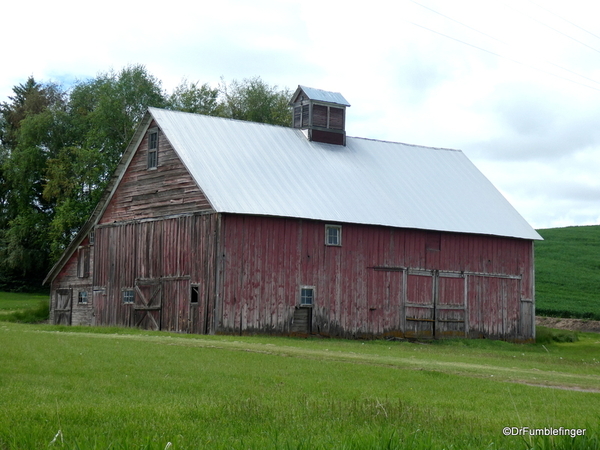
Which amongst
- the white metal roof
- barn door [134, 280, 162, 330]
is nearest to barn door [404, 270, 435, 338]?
the white metal roof

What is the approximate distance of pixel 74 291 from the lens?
45.2 metres

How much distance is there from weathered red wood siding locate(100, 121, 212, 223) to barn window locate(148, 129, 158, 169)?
0.23m

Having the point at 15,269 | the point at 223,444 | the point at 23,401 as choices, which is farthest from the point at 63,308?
the point at 223,444

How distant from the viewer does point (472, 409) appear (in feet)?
45.2

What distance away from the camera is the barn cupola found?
42.1 metres

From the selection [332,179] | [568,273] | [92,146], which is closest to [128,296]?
[332,179]

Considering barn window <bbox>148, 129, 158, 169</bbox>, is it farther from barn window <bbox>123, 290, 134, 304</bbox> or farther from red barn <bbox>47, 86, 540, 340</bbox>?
barn window <bbox>123, 290, 134, 304</bbox>

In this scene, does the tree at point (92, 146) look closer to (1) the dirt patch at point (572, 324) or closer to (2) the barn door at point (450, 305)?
(2) the barn door at point (450, 305)

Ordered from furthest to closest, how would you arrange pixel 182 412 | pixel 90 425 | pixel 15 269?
1. pixel 15 269
2. pixel 182 412
3. pixel 90 425

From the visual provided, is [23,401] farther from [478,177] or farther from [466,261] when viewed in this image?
[478,177]

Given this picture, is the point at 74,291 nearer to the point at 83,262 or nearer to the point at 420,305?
the point at 83,262

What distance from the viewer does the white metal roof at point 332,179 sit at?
1380 inches

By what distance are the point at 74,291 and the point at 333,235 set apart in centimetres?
1637

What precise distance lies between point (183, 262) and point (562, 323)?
1084 inches
